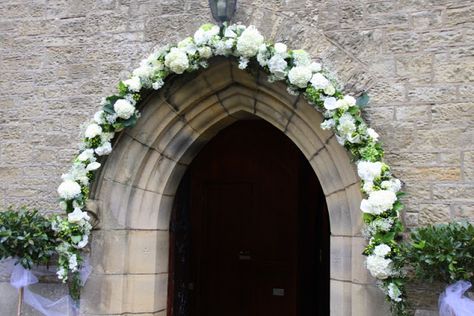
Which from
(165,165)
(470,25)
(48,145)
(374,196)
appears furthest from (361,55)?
(48,145)

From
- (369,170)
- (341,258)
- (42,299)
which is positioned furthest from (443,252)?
(42,299)

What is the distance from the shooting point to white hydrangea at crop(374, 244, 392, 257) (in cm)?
314

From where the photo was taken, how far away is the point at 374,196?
126 inches

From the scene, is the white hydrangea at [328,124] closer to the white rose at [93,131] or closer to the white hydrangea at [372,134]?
the white hydrangea at [372,134]

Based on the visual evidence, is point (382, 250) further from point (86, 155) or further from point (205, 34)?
point (86, 155)

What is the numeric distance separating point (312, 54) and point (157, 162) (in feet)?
4.14

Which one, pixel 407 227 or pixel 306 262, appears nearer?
pixel 407 227

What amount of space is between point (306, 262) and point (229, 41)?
261 cm

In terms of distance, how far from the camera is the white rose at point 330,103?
11.2 feet

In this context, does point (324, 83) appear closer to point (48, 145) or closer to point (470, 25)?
point (470, 25)

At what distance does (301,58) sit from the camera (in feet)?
11.6

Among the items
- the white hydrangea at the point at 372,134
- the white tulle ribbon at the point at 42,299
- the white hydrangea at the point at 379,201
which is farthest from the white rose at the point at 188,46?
the white tulle ribbon at the point at 42,299

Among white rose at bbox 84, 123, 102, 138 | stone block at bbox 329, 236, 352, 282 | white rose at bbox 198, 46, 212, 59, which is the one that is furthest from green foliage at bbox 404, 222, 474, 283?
white rose at bbox 84, 123, 102, 138

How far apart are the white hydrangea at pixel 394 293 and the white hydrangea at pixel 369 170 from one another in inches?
22.6
